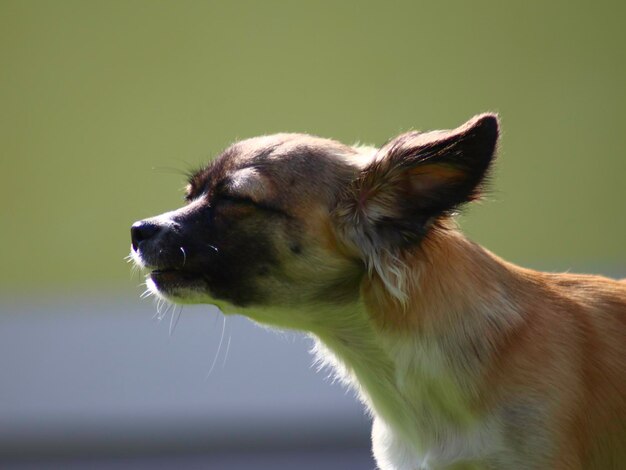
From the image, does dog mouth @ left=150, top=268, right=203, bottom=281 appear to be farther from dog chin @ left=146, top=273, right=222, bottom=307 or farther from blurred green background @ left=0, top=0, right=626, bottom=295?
blurred green background @ left=0, top=0, right=626, bottom=295

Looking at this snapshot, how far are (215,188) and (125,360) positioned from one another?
4614mm

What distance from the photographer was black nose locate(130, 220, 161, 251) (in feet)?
15.2

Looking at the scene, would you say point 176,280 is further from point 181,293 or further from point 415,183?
point 415,183

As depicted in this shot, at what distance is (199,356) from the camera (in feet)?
Result: 29.7

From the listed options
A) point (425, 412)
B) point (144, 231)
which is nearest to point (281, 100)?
point (144, 231)

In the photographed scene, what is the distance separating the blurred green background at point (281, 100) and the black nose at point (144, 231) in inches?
161

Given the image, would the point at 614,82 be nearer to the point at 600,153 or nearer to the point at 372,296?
the point at 600,153

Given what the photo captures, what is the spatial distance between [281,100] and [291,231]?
444 cm

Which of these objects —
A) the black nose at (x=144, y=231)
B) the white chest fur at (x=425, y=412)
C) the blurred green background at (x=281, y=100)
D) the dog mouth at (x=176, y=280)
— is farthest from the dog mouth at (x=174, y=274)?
the blurred green background at (x=281, y=100)

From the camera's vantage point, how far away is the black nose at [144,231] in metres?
4.63

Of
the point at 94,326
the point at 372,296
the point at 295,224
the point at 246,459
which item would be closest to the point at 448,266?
the point at 372,296

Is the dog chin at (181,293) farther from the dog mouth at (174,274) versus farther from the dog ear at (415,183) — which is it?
the dog ear at (415,183)

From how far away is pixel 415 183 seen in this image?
445 centimetres

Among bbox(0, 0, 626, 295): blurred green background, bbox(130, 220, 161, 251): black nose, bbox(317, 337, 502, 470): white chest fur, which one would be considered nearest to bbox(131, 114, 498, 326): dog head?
bbox(130, 220, 161, 251): black nose
